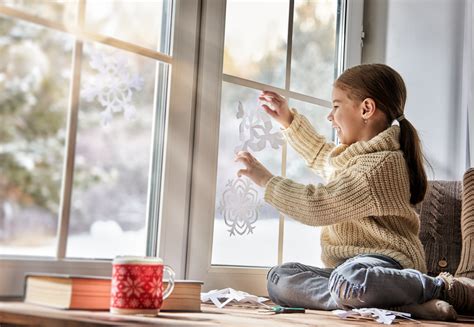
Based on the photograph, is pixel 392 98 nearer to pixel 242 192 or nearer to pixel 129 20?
pixel 242 192

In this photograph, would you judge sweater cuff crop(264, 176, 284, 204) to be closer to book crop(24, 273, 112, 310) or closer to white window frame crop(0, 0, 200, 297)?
white window frame crop(0, 0, 200, 297)

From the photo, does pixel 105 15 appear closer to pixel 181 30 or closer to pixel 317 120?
pixel 181 30

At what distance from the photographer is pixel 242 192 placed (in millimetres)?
2041

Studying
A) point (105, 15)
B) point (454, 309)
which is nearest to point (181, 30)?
point (105, 15)

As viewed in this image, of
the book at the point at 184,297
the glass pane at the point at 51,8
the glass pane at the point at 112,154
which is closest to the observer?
the book at the point at 184,297

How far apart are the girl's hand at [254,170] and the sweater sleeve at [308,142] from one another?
0.20 meters

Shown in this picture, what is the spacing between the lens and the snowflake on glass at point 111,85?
1669mm

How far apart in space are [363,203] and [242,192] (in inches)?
14.0

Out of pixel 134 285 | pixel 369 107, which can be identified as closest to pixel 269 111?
pixel 369 107

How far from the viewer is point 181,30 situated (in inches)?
74.8

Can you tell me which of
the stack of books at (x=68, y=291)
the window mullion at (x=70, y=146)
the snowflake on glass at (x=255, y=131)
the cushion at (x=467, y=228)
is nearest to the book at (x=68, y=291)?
the stack of books at (x=68, y=291)

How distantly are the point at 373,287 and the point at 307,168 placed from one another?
0.64m

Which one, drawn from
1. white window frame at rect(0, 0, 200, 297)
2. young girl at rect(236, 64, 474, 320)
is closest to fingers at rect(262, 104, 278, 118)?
young girl at rect(236, 64, 474, 320)

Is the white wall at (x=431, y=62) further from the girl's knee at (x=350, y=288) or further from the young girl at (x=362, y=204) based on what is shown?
the girl's knee at (x=350, y=288)
